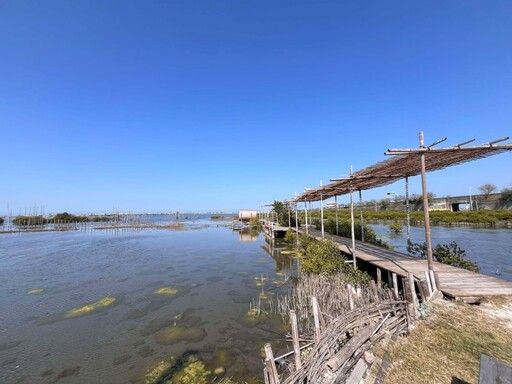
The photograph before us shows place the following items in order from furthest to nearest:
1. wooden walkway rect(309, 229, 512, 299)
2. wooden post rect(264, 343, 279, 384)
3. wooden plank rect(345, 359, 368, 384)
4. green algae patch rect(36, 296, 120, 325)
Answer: green algae patch rect(36, 296, 120, 325) < wooden walkway rect(309, 229, 512, 299) < wooden post rect(264, 343, 279, 384) < wooden plank rect(345, 359, 368, 384)

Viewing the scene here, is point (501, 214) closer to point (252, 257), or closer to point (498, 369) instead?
point (252, 257)

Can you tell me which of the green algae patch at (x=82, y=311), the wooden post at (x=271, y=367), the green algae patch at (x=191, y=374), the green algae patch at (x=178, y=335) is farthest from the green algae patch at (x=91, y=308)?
the wooden post at (x=271, y=367)

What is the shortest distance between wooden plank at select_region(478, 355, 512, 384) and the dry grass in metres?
1.60

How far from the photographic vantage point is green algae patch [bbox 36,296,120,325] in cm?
822

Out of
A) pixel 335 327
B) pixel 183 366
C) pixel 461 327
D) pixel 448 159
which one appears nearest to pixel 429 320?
pixel 461 327

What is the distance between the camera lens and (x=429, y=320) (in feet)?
15.4

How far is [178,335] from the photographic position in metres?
→ 6.86

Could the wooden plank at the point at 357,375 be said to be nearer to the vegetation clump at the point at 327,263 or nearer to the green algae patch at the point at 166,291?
the vegetation clump at the point at 327,263

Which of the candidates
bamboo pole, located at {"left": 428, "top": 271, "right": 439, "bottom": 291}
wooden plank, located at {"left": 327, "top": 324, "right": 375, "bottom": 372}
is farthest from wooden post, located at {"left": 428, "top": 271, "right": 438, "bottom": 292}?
wooden plank, located at {"left": 327, "top": 324, "right": 375, "bottom": 372}

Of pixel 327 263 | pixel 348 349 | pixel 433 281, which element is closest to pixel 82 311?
pixel 327 263

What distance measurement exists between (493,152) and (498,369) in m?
6.29

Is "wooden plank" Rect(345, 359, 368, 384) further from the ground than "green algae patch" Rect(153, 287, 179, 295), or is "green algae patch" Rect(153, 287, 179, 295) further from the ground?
"wooden plank" Rect(345, 359, 368, 384)

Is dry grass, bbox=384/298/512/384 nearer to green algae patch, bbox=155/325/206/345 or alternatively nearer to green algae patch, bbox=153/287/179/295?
green algae patch, bbox=155/325/206/345

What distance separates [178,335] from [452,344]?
20.2ft
